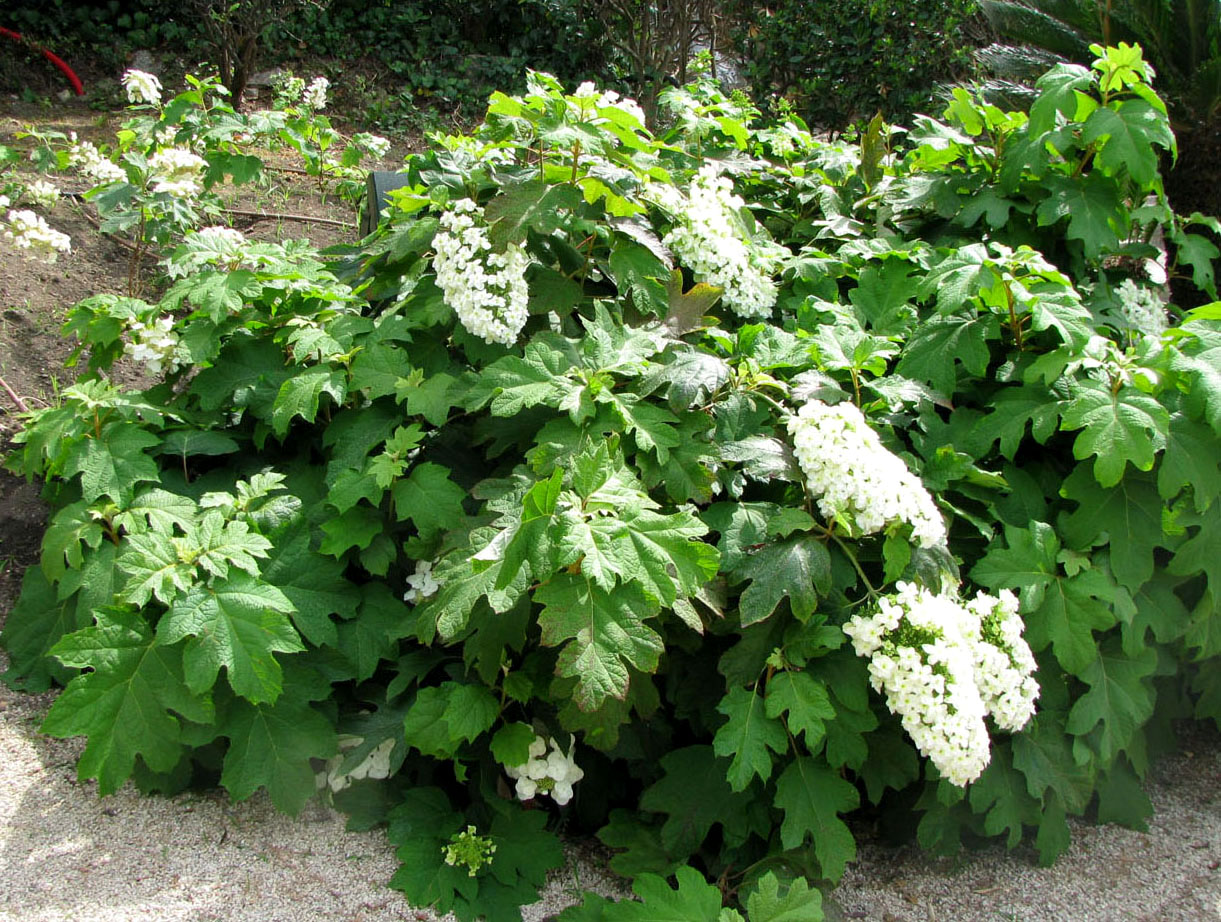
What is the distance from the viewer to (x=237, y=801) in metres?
2.28

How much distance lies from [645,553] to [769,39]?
7.62 metres

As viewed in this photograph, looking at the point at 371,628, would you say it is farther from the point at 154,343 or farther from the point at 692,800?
the point at 154,343

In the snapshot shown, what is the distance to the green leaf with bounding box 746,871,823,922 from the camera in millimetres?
1970

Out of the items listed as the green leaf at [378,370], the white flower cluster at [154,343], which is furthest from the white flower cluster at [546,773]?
the white flower cluster at [154,343]

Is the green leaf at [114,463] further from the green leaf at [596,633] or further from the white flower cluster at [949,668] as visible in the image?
the white flower cluster at [949,668]

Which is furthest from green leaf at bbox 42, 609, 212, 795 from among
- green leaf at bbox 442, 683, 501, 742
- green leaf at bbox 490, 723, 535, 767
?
green leaf at bbox 490, 723, 535, 767

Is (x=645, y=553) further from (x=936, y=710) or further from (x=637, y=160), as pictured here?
(x=637, y=160)

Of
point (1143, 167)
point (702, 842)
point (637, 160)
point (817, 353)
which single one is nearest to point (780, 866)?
point (702, 842)

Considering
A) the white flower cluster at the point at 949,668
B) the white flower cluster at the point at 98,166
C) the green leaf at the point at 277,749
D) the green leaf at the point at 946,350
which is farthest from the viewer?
the white flower cluster at the point at 98,166

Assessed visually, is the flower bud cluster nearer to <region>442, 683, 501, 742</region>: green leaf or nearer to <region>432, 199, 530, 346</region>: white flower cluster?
<region>442, 683, 501, 742</region>: green leaf

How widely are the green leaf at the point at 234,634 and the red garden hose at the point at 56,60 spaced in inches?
275

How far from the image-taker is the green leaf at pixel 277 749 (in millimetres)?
2230

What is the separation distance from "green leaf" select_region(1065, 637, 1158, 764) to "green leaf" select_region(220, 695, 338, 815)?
171 cm

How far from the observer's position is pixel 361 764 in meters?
2.37
